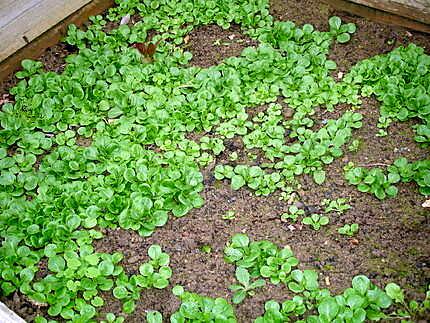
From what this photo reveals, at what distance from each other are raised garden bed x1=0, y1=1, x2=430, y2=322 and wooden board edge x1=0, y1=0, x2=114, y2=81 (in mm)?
61

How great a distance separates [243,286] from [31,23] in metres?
1.99

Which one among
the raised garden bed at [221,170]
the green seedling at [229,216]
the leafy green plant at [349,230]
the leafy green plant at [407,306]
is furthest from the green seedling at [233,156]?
the leafy green plant at [407,306]

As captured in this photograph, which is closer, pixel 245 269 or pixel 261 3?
pixel 245 269

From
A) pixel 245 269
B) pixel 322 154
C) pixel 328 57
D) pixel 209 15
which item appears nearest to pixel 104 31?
pixel 209 15

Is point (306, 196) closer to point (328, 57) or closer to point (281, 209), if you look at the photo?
point (281, 209)

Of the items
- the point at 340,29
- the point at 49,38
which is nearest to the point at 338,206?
the point at 340,29

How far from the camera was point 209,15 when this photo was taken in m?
3.51

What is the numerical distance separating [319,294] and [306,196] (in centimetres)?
53

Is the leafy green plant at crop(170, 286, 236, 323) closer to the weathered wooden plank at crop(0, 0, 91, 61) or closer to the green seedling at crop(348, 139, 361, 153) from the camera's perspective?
the green seedling at crop(348, 139, 361, 153)

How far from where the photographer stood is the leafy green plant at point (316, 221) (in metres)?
2.53

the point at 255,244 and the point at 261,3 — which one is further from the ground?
the point at 261,3

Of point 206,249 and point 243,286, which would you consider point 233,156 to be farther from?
point 243,286

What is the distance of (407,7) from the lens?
124 inches

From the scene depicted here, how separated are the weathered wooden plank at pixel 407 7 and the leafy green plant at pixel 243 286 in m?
1.77
